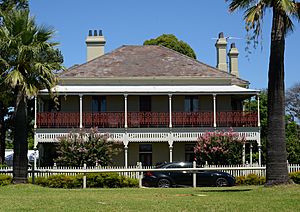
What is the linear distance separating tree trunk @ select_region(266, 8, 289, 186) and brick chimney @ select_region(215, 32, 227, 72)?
2382 cm

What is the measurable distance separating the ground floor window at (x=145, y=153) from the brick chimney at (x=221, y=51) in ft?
36.4

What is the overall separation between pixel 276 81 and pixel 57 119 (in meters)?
17.0

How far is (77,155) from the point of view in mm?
27812

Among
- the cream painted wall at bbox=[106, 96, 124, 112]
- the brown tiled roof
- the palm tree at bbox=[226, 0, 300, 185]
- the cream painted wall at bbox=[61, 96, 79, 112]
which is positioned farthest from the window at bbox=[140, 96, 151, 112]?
the palm tree at bbox=[226, 0, 300, 185]

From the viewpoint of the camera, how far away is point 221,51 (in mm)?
43031

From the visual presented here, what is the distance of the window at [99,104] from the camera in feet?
114

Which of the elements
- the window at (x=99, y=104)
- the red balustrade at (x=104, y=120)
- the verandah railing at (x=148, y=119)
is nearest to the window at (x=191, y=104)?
the verandah railing at (x=148, y=119)

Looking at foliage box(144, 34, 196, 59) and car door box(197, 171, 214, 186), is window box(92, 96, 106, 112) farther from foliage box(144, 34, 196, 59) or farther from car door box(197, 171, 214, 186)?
foliage box(144, 34, 196, 59)

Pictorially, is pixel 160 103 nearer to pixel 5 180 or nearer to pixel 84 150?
pixel 84 150

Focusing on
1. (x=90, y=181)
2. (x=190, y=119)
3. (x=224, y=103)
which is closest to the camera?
(x=90, y=181)

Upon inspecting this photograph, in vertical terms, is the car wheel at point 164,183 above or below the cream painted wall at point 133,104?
below

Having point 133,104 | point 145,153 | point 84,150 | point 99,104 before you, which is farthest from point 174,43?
point 84,150

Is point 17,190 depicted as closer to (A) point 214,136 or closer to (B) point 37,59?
(B) point 37,59

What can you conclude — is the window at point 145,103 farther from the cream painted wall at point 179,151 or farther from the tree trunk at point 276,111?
the tree trunk at point 276,111
